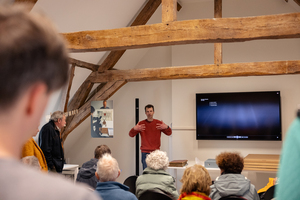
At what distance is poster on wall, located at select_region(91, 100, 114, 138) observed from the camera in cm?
486

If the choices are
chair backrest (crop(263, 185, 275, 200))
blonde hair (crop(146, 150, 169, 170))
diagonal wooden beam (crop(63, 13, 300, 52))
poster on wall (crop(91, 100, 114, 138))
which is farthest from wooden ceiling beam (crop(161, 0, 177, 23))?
poster on wall (crop(91, 100, 114, 138))

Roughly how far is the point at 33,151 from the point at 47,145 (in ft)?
1.35

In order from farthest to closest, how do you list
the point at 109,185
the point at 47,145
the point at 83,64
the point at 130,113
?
the point at 130,113 → the point at 83,64 → the point at 47,145 → the point at 109,185

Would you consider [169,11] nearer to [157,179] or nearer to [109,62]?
[157,179]

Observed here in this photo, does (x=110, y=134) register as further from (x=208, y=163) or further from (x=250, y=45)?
(x=250, y=45)

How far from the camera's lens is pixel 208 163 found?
5039 mm

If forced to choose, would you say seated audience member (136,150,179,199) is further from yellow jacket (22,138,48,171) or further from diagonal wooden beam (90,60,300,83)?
diagonal wooden beam (90,60,300,83)

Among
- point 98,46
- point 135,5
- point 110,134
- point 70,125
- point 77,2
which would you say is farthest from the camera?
point 70,125

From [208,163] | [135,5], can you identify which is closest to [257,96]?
[208,163]

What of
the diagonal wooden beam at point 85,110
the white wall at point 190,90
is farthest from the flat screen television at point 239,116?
the diagonal wooden beam at point 85,110

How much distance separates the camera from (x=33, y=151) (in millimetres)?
3379

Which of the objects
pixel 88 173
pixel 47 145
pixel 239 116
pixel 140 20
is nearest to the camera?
pixel 88 173

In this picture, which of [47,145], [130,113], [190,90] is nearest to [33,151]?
[47,145]

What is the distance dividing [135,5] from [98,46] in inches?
110
